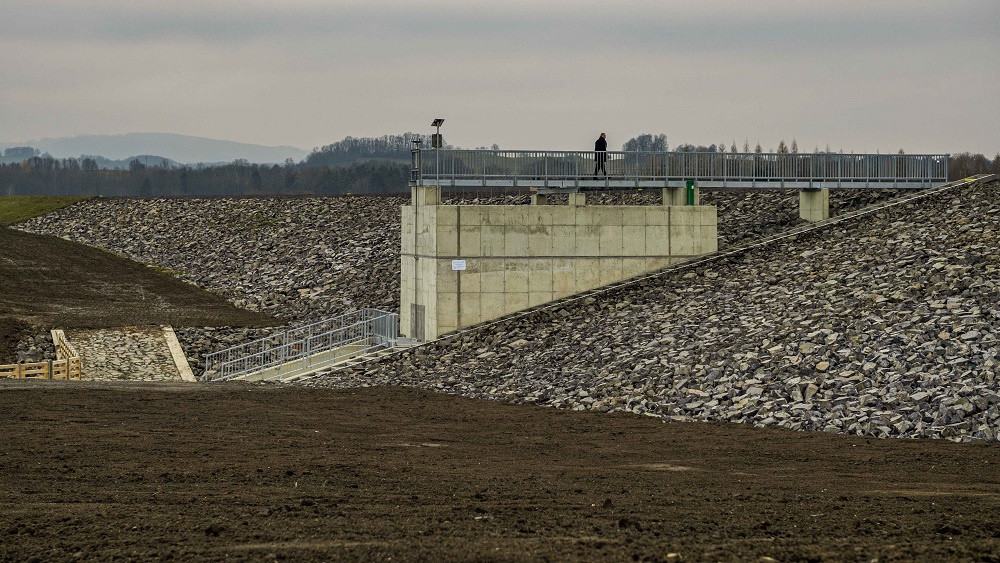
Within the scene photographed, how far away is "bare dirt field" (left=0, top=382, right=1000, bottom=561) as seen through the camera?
11430 millimetres

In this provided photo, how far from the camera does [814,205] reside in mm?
41031

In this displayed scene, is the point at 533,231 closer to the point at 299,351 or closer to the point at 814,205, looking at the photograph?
the point at 299,351

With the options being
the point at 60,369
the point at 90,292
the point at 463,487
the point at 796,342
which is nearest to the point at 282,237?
the point at 90,292

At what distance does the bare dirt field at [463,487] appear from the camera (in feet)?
37.5

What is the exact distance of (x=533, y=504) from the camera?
1381 centimetres

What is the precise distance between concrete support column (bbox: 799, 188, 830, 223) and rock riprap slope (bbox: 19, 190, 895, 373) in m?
0.77

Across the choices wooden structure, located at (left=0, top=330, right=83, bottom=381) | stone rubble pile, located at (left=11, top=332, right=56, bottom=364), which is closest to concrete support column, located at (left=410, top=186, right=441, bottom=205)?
wooden structure, located at (left=0, top=330, right=83, bottom=381)

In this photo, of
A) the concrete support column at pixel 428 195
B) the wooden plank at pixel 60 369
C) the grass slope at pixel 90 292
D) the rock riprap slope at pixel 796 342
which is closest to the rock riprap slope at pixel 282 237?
the grass slope at pixel 90 292

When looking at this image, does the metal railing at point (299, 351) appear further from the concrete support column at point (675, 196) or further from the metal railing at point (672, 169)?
the concrete support column at point (675, 196)

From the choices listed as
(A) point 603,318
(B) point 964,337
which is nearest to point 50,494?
(B) point 964,337

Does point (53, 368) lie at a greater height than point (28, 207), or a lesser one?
lesser

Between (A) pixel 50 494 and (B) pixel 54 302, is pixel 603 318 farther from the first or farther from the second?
(B) pixel 54 302

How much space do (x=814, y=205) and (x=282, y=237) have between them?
29.1 meters

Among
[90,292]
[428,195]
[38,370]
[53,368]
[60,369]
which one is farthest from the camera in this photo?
[90,292]
